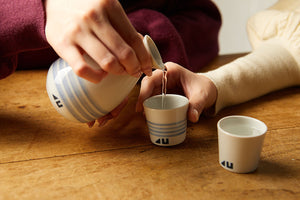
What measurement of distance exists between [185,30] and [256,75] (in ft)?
1.22

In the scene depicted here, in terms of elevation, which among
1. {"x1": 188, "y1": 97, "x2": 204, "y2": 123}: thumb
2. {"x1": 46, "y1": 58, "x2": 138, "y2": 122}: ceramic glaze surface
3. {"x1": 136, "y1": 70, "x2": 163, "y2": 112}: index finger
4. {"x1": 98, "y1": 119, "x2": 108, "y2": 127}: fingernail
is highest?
{"x1": 46, "y1": 58, "x2": 138, "y2": 122}: ceramic glaze surface

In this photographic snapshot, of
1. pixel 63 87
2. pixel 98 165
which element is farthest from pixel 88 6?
pixel 98 165

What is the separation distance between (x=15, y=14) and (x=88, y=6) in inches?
10.4

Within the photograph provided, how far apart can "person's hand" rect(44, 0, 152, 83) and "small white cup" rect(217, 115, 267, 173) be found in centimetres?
21

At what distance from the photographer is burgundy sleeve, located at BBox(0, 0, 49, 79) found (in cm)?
68

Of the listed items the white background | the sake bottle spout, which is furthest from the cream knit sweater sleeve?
the white background

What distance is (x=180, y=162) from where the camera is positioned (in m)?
0.63

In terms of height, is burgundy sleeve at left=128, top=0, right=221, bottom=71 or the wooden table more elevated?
burgundy sleeve at left=128, top=0, right=221, bottom=71

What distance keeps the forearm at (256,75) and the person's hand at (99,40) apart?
13.6 inches

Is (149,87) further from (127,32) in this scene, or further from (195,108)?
(127,32)

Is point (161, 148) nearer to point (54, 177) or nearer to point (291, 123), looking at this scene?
point (54, 177)

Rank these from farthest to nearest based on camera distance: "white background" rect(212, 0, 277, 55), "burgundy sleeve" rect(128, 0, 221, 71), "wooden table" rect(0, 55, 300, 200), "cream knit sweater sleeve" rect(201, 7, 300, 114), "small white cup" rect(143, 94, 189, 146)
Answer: "white background" rect(212, 0, 277, 55) → "burgundy sleeve" rect(128, 0, 221, 71) → "cream knit sweater sleeve" rect(201, 7, 300, 114) → "small white cup" rect(143, 94, 189, 146) → "wooden table" rect(0, 55, 300, 200)

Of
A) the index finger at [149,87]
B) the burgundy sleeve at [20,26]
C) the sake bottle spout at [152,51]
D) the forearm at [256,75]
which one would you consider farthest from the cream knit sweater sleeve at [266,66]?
the burgundy sleeve at [20,26]

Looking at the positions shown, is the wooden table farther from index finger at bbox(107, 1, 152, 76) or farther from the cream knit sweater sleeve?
index finger at bbox(107, 1, 152, 76)
